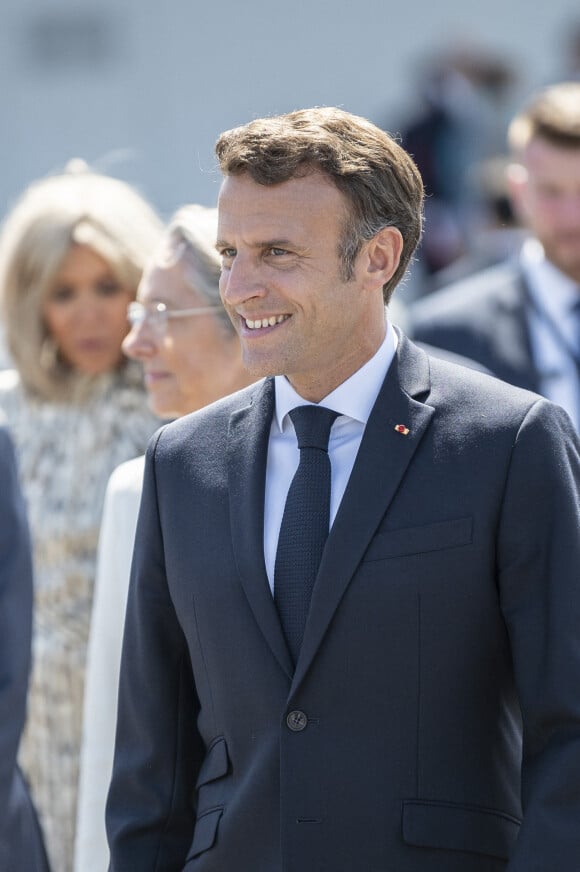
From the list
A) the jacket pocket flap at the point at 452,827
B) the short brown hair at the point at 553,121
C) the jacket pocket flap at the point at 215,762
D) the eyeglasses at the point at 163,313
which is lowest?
the jacket pocket flap at the point at 452,827

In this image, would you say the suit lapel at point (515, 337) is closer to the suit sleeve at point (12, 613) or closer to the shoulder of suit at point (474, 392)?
the suit sleeve at point (12, 613)

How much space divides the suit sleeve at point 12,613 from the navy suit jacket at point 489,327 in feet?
6.71

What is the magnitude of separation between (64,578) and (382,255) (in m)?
2.05

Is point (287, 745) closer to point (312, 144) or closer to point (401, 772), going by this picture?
point (401, 772)

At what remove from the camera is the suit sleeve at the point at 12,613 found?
294 centimetres

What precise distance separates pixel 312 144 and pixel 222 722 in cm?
89

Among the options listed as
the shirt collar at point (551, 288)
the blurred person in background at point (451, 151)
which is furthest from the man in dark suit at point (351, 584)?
the blurred person in background at point (451, 151)

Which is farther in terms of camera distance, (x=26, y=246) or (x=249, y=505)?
(x=26, y=246)

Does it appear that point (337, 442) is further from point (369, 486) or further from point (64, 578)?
point (64, 578)

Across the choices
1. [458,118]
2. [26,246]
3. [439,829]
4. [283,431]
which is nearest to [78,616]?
[26,246]

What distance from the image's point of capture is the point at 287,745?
228 centimetres

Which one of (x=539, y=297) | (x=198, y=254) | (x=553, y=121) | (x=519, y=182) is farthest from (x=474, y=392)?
(x=519, y=182)

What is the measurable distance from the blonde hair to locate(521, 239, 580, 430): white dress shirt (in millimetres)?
1233

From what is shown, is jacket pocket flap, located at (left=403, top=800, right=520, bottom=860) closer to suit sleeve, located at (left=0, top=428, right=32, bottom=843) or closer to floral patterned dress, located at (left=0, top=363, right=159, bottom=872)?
suit sleeve, located at (left=0, top=428, right=32, bottom=843)
